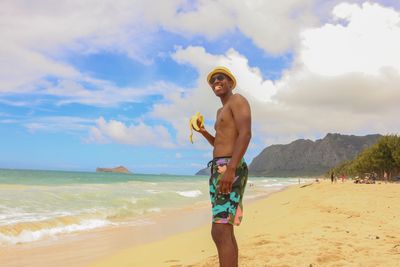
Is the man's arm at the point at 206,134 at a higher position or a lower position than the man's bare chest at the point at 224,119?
lower

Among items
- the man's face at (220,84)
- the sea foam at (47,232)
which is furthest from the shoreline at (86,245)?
the man's face at (220,84)

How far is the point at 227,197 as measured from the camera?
3.25 m

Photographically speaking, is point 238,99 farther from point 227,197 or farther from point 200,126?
point 227,197

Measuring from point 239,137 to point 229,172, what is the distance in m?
0.32

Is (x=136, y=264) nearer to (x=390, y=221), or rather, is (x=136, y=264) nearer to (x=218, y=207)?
(x=218, y=207)

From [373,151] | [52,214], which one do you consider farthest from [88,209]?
[373,151]

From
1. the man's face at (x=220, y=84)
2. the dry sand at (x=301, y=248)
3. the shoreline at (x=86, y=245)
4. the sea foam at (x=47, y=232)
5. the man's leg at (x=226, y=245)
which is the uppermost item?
the man's face at (x=220, y=84)

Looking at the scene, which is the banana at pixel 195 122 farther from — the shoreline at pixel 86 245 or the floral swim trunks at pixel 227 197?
the shoreline at pixel 86 245

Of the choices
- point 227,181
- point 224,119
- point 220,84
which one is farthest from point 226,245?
point 220,84

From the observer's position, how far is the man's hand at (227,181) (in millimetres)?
3162

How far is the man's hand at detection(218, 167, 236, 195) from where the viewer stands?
316 cm

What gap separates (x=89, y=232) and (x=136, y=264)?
4.36 meters

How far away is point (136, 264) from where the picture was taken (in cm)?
614

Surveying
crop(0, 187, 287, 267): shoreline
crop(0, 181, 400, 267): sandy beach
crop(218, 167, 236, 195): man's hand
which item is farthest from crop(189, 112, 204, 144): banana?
crop(0, 187, 287, 267): shoreline
